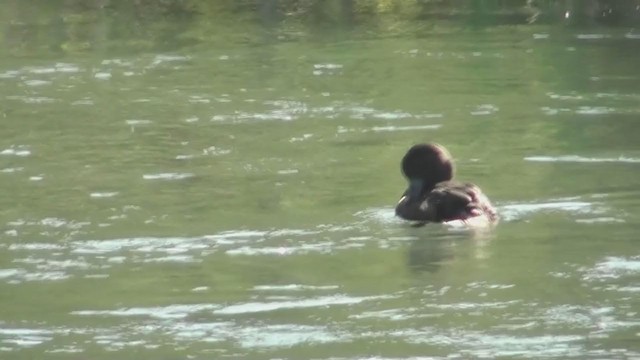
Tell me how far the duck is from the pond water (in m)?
0.13

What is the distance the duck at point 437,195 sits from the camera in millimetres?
14273

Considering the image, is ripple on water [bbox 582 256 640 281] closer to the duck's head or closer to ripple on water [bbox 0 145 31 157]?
the duck's head

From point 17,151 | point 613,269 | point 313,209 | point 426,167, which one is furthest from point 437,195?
point 17,151

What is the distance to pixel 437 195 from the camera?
1470cm

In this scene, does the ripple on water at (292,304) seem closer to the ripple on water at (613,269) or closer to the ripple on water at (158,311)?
the ripple on water at (158,311)

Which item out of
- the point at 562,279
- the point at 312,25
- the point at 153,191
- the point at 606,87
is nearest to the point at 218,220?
the point at 153,191

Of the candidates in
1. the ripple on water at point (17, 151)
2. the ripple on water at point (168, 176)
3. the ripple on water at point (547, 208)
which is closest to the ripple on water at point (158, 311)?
the ripple on water at point (547, 208)

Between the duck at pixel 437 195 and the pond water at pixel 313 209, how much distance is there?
0.43 ft

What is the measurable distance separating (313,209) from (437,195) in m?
0.96

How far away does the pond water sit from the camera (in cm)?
1114

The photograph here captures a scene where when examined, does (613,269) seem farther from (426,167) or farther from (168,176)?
(168,176)

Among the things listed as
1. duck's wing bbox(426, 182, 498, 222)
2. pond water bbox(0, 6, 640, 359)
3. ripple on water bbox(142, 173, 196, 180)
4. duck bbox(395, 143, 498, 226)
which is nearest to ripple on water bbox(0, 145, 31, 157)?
pond water bbox(0, 6, 640, 359)

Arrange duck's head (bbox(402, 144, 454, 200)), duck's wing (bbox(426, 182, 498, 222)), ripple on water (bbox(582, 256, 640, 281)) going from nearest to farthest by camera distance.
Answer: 1. ripple on water (bbox(582, 256, 640, 281))
2. duck's wing (bbox(426, 182, 498, 222))
3. duck's head (bbox(402, 144, 454, 200))

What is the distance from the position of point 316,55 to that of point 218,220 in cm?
1189
